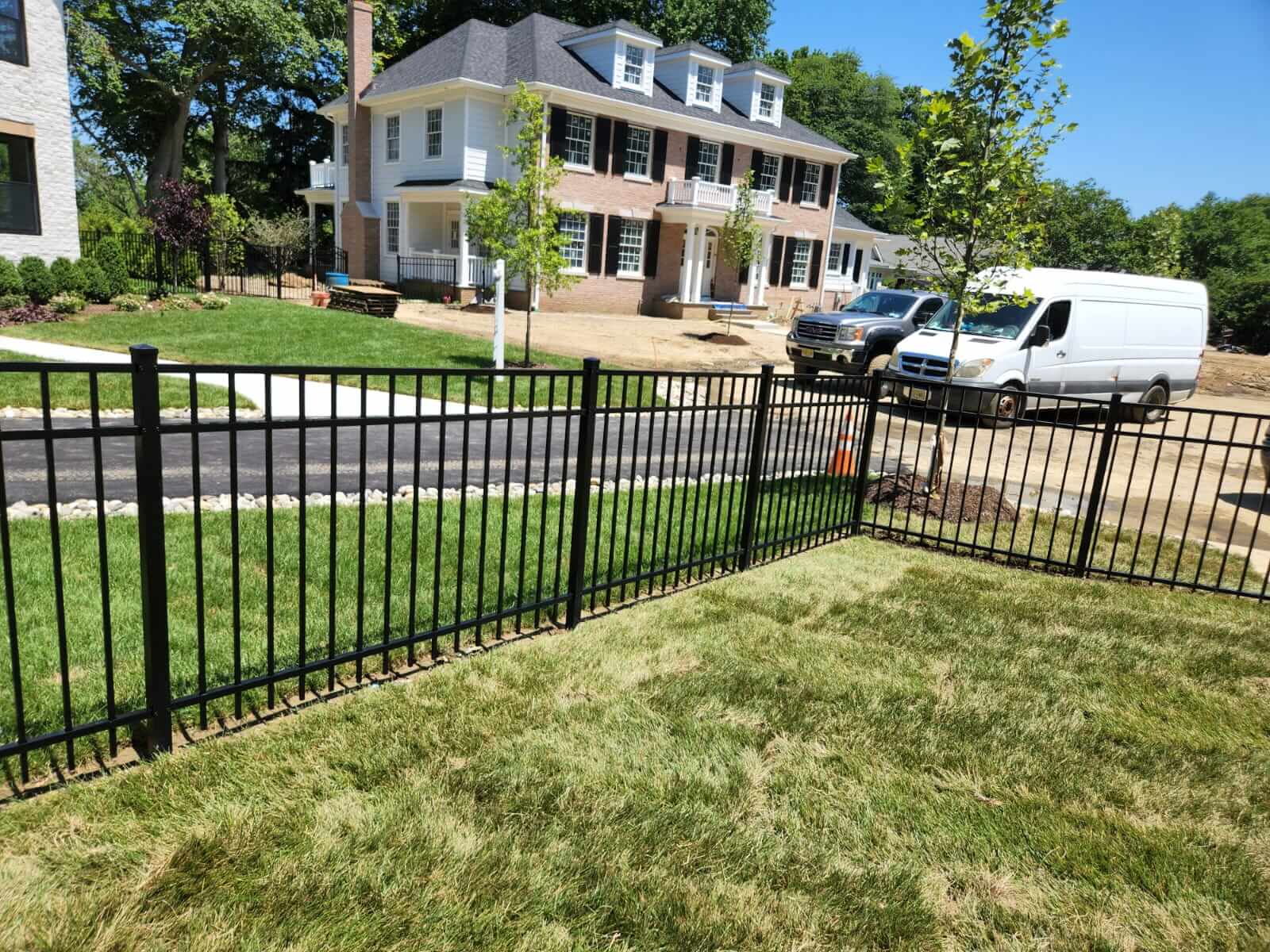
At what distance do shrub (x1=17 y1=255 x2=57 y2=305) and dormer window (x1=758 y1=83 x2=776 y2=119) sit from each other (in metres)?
26.4

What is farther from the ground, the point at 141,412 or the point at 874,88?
the point at 874,88

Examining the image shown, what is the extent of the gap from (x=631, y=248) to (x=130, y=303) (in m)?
16.4

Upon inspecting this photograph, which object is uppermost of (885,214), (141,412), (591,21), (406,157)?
(591,21)

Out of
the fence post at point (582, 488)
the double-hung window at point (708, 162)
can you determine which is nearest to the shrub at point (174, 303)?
the fence post at point (582, 488)

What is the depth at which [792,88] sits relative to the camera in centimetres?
5803

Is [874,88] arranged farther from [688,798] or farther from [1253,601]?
[688,798]

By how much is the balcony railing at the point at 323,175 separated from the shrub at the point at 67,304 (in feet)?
58.7

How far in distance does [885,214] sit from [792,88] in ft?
181

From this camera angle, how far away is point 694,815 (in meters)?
3.09

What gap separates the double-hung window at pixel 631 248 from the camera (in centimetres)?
2912

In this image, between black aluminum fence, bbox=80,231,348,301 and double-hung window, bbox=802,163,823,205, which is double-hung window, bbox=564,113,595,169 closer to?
black aluminum fence, bbox=80,231,348,301

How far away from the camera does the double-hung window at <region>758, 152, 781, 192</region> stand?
3347 centimetres

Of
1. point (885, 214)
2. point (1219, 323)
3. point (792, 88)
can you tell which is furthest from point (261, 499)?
point (792, 88)

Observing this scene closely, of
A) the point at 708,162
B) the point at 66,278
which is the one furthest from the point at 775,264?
the point at 66,278
